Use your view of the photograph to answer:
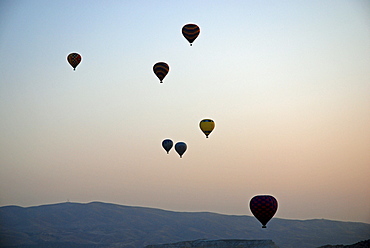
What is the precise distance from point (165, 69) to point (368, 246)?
31129mm

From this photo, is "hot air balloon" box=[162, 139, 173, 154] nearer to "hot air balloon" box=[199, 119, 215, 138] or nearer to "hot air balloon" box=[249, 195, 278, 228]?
"hot air balloon" box=[199, 119, 215, 138]

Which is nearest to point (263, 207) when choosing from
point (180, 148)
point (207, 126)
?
point (207, 126)

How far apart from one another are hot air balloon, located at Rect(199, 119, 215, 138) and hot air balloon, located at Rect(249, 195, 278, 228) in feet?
45.8

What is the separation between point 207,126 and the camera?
7150 centimetres

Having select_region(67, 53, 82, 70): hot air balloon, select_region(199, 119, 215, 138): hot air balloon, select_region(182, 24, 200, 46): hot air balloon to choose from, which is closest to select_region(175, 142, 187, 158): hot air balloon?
select_region(199, 119, 215, 138): hot air balloon

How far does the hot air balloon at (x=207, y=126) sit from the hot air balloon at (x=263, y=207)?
14.0 m

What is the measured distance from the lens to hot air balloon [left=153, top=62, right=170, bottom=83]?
224ft

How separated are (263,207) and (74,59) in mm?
30619

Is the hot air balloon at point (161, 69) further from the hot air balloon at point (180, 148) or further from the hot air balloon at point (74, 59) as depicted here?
the hot air balloon at point (180, 148)

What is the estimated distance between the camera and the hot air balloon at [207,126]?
71.2 metres

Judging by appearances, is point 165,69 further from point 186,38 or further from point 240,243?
point 240,243

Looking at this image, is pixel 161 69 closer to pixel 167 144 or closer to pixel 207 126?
pixel 207 126

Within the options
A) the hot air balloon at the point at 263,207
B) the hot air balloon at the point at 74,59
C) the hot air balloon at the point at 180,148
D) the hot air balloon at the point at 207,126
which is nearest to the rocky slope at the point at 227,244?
the hot air balloon at the point at 180,148

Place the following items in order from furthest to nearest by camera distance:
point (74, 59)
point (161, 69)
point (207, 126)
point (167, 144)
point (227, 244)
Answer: point (227, 244)
point (167, 144)
point (207, 126)
point (74, 59)
point (161, 69)
